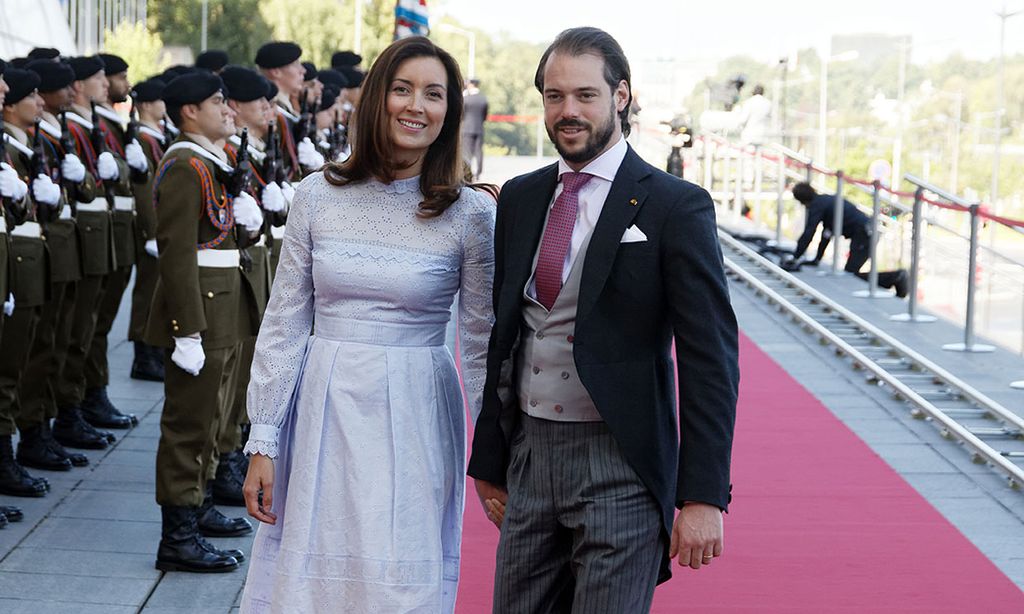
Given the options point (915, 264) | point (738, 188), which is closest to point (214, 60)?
point (915, 264)

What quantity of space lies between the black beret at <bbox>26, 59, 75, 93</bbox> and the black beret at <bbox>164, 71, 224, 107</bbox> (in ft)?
6.04

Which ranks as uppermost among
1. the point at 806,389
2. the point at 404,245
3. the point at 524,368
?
the point at 404,245

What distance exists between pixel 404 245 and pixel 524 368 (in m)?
0.49

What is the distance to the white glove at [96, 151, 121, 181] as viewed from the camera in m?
7.86

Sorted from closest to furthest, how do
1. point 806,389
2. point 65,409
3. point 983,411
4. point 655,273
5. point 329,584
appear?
point 655,273 → point 329,584 → point 65,409 → point 983,411 → point 806,389

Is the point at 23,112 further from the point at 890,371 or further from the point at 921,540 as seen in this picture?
the point at 890,371

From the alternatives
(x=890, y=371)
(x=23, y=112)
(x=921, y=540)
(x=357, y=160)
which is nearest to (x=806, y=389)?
(x=890, y=371)

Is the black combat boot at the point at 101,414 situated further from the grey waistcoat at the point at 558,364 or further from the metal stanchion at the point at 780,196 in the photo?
the metal stanchion at the point at 780,196

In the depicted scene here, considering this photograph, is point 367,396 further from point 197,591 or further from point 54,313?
point 54,313

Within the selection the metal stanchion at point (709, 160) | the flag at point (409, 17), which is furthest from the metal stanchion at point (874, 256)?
the metal stanchion at point (709, 160)

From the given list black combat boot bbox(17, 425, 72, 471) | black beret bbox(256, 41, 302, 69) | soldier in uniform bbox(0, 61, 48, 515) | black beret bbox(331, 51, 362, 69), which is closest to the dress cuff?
soldier in uniform bbox(0, 61, 48, 515)

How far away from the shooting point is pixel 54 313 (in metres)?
7.12

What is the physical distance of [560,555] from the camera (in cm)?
307

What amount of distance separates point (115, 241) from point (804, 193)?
844 cm
